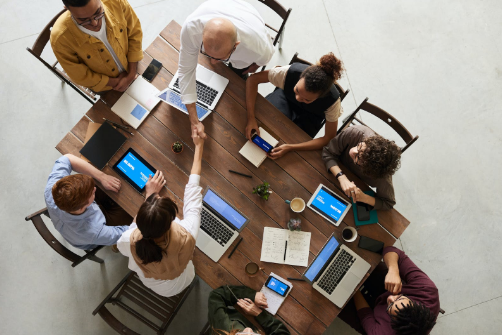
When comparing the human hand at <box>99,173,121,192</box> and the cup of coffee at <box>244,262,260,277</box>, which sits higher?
the cup of coffee at <box>244,262,260,277</box>

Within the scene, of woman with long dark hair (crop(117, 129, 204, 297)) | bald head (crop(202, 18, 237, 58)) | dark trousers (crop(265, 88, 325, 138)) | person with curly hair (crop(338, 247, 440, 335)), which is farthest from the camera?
dark trousers (crop(265, 88, 325, 138))

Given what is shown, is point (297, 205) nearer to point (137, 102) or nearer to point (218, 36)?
point (218, 36)

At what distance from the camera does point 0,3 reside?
10.8 feet

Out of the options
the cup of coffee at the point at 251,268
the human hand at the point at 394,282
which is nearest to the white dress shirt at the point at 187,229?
the cup of coffee at the point at 251,268

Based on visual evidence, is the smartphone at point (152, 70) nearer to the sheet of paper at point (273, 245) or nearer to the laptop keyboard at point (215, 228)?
the laptop keyboard at point (215, 228)

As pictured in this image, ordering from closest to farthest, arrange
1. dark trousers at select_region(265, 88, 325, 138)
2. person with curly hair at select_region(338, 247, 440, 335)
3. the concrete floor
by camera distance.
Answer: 1. person with curly hair at select_region(338, 247, 440, 335)
2. dark trousers at select_region(265, 88, 325, 138)
3. the concrete floor

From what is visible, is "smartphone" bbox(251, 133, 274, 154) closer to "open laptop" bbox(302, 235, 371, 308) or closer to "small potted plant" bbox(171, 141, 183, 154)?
"small potted plant" bbox(171, 141, 183, 154)

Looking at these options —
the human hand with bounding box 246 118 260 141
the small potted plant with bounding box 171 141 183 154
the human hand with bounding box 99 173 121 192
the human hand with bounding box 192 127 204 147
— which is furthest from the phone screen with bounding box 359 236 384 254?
the human hand with bounding box 99 173 121 192

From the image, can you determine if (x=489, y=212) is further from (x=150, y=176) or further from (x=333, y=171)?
(x=150, y=176)

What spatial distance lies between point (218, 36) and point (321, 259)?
149cm

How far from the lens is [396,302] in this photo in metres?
2.02

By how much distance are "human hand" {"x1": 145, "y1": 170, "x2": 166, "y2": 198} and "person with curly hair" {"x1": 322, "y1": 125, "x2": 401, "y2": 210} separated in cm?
110

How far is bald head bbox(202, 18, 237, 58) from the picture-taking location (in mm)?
1745

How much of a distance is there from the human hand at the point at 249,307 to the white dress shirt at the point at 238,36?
131 centimetres
